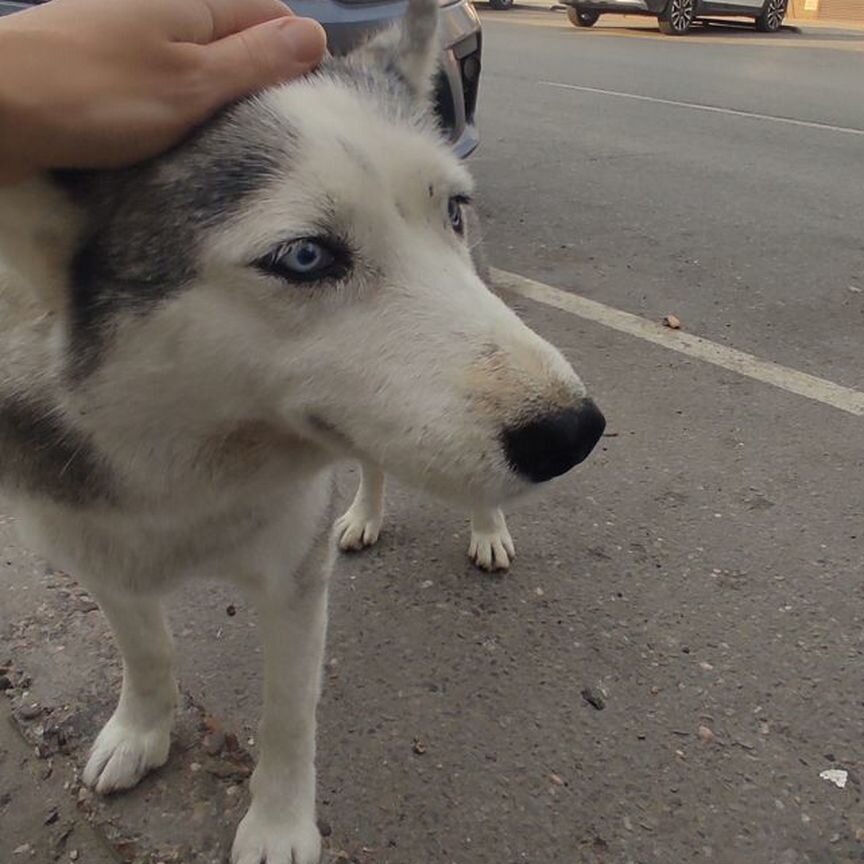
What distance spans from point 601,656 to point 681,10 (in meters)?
17.1

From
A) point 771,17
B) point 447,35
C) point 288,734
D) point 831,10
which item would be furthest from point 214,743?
point 831,10

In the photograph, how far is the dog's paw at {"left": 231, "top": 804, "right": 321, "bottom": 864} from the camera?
193 cm

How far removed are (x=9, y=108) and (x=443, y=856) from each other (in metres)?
1.55

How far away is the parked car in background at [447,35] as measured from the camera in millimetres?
3609

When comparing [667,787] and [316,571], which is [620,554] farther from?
[316,571]

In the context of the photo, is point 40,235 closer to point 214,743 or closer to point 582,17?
point 214,743

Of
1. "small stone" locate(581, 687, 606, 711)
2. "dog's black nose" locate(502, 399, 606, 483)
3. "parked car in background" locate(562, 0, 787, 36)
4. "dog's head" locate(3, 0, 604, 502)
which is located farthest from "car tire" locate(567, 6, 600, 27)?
"dog's black nose" locate(502, 399, 606, 483)

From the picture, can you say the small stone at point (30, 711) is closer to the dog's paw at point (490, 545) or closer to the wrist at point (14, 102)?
the dog's paw at point (490, 545)

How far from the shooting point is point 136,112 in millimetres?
1327

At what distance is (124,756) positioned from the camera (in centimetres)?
206

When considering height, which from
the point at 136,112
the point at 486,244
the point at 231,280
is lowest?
the point at 486,244

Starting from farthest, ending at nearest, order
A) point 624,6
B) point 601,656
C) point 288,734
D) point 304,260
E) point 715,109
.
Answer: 1. point 624,6
2. point 715,109
3. point 601,656
4. point 288,734
5. point 304,260

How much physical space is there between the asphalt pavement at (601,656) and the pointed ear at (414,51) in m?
0.84

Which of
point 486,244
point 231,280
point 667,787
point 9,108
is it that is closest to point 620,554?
point 667,787
